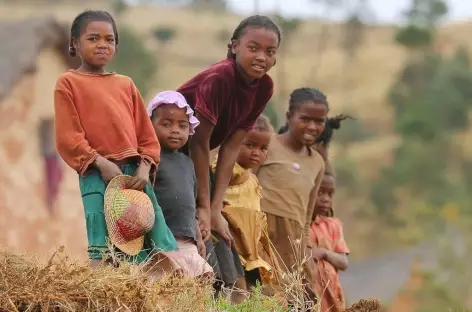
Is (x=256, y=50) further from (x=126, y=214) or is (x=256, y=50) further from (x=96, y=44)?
(x=126, y=214)

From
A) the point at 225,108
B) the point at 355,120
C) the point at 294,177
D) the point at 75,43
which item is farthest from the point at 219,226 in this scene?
the point at 355,120

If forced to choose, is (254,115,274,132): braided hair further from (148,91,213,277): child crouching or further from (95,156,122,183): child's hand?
(95,156,122,183): child's hand

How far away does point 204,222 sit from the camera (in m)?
6.00

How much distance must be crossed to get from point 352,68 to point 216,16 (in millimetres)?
15519

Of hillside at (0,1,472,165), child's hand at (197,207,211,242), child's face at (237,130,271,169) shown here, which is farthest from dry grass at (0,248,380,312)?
hillside at (0,1,472,165)

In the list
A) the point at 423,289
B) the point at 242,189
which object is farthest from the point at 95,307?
the point at 423,289

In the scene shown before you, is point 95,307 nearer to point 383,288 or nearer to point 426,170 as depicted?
point 383,288

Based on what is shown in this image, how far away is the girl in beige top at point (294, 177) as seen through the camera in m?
6.88

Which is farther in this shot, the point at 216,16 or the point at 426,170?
the point at 216,16

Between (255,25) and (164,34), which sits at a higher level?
(255,25)

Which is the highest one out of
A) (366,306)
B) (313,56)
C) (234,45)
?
(234,45)

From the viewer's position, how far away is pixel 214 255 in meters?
6.08

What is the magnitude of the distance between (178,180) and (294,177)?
51.6 inches

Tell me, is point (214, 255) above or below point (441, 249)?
above
